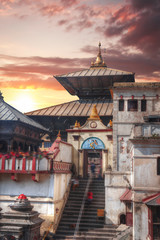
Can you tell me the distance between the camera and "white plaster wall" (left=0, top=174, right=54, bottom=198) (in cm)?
2812

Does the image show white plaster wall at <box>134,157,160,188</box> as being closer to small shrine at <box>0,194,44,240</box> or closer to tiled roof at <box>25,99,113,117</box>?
small shrine at <box>0,194,44,240</box>

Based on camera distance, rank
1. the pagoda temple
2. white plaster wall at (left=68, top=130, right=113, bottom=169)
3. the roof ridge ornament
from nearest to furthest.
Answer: white plaster wall at (left=68, top=130, right=113, bottom=169) → the pagoda temple → the roof ridge ornament

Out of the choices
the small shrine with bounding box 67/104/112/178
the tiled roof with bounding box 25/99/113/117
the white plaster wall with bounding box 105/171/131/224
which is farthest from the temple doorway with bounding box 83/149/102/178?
the white plaster wall with bounding box 105/171/131/224

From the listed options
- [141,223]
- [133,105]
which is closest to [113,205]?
[141,223]

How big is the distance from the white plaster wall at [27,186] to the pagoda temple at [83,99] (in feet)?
42.5

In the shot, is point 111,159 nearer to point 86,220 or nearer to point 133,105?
point 133,105

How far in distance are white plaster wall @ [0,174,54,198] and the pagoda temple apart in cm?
1294

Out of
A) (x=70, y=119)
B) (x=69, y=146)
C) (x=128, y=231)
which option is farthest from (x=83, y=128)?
(x=128, y=231)

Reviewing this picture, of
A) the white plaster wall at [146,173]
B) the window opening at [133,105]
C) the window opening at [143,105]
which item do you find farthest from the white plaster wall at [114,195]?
the window opening at [143,105]

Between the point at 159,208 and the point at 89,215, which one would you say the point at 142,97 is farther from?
the point at 159,208

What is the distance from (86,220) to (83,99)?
21.0 m

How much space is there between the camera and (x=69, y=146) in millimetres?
34906

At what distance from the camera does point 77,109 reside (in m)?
42.8

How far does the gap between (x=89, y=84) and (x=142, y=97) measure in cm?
1286
